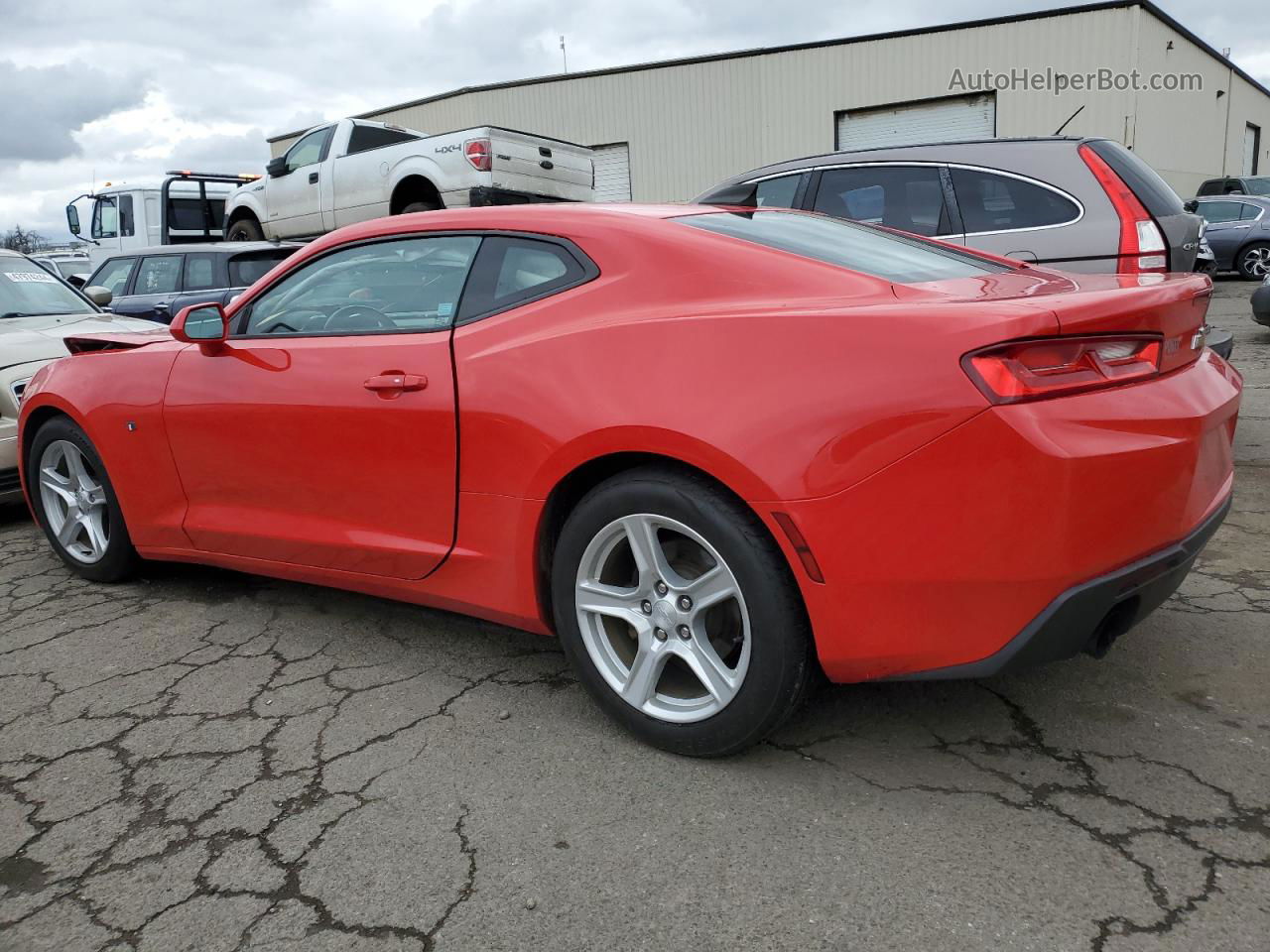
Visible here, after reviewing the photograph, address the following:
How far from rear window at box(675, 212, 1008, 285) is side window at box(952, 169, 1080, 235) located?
2.42m

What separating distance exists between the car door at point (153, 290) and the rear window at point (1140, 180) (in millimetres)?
7616

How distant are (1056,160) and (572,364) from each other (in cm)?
386

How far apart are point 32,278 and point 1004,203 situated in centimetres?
630

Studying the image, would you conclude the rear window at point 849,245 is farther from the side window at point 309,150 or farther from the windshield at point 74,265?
the windshield at point 74,265

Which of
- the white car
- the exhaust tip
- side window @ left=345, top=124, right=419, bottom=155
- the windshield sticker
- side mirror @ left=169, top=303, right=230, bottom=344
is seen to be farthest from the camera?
side window @ left=345, top=124, right=419, bottom=155

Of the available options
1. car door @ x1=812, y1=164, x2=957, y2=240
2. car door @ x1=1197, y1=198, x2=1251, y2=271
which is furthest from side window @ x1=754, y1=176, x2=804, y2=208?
car door @ x1=1197, y1=198, x2=1251, y2=271

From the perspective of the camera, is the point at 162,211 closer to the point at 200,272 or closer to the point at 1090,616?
the point at 200,272

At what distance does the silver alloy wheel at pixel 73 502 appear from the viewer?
4.20 metres

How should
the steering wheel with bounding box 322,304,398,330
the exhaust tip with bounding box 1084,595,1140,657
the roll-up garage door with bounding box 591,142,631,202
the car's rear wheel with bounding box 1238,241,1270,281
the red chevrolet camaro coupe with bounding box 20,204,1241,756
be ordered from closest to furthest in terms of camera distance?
the red chevrolet camaro coupe with bounding box 20,204,1241,756
the exhaust tip with bounding box 1084,595,1140,657
the steering wheel with bounding box 322,304,398,330
the car's rear wheel with bounding box 1238,241,1270,281
the roll-up garage door with bounding box 591,142,631,202

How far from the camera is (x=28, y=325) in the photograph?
246 inches

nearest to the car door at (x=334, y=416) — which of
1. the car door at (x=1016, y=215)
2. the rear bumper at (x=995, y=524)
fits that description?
the rear bumper at (x=995, y=524)

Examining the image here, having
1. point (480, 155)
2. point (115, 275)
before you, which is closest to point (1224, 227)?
point (480, 155)

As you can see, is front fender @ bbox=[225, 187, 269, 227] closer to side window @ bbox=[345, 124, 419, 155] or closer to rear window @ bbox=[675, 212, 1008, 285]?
side window @ bbox=[345, 124, 419, 155]

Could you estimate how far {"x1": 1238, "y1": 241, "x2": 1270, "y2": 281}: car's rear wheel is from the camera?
1678 cm
